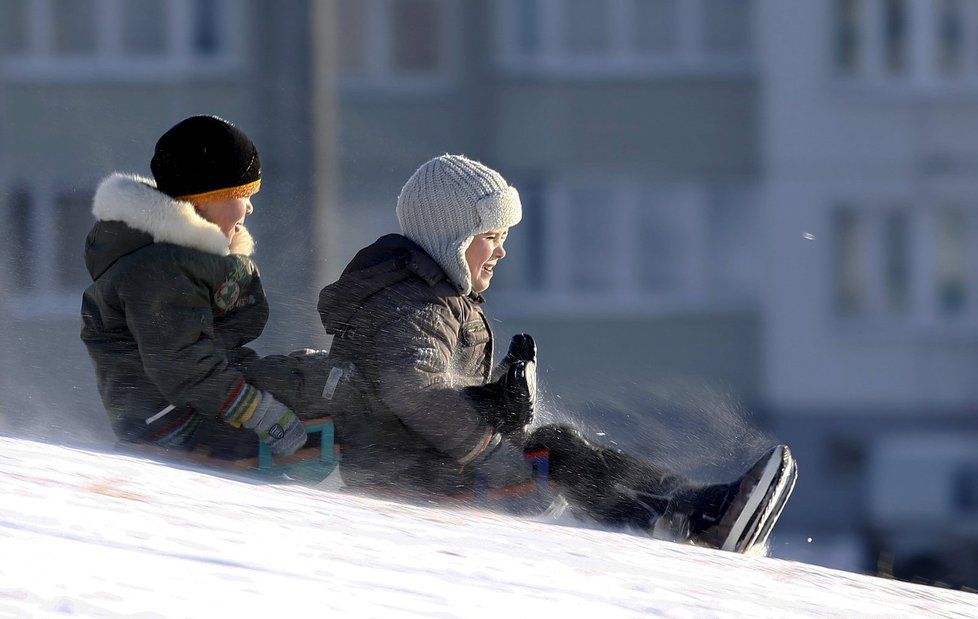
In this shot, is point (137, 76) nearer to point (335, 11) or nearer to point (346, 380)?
point (335, 11)

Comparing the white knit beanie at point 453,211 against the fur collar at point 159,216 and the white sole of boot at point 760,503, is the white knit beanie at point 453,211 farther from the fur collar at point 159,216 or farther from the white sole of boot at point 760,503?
the white sole of boot at point 760,503

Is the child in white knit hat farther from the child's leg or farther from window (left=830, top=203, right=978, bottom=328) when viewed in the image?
window (left=830, top=203, right=978, bottom=328)

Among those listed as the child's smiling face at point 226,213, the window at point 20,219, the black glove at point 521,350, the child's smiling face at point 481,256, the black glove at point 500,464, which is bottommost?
the window at point 20,219

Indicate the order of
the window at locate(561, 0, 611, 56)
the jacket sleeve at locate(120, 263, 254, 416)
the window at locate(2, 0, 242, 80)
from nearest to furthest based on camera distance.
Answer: the jacket sleeve at locate(120, 263, 254, 416), the window at locate(2, 0, 242, 80), the window at locate(561, 0, 611, 56)

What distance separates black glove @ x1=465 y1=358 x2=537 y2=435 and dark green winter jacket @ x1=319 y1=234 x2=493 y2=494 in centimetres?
3

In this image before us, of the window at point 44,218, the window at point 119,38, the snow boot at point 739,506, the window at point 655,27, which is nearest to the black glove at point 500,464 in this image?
the snow boot at point 739,506

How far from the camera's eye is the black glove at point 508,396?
2.90 m

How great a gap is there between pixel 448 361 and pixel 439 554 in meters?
0.68

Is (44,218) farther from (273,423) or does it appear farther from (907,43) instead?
(273,423)

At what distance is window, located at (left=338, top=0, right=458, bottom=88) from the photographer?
38.7 ft

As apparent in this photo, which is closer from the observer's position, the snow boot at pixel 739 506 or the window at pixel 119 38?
the snow boot at pixel 739 506

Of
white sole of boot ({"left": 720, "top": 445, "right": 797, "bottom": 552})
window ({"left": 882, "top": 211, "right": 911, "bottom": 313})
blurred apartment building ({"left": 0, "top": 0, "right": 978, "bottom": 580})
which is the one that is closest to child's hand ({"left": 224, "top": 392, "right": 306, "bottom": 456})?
white sole of boot ({"left": 720, "top": 445, "right": 797, "bottom": 552})

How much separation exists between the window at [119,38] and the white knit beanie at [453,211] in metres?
9.01

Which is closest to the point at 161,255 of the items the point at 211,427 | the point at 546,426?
the point at 211,427
